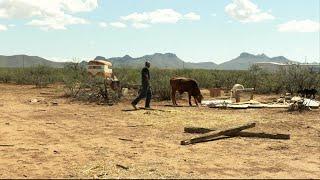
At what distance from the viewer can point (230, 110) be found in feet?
57.8

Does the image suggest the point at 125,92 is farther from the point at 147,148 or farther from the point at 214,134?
the point at 147,148

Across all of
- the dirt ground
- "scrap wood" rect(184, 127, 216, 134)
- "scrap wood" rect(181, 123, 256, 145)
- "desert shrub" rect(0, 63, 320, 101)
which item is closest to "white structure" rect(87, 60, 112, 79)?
"desert shrub" rect(0, 63, 320, 101)

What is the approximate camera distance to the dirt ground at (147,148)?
807 centimetres

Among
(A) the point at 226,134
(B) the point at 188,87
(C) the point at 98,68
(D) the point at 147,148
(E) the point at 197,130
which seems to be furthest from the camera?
(C) the point at 98,68

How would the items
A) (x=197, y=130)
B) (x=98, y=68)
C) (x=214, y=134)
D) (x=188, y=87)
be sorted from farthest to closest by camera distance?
(x=98, y=68)
(x=188, y=87)
(x=197, y=130)
(x=214, y=134)

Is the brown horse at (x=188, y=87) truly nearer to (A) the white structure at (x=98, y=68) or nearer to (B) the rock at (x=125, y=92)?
(B) the rock at (x=125, y=92)

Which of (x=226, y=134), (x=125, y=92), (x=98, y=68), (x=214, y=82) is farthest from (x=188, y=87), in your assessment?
(x=214, y=82)

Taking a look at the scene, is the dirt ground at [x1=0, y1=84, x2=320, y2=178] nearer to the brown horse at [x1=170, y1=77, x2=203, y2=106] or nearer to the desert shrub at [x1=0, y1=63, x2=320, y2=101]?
the brown horse at [x1=170, y1=77, x2=203, y2=106]

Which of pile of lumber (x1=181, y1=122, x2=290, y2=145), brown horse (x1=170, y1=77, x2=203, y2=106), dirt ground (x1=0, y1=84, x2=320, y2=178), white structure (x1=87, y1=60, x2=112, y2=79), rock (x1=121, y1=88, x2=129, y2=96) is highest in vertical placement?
white structure (x1=87, y1=60, x2=112, y2=79)

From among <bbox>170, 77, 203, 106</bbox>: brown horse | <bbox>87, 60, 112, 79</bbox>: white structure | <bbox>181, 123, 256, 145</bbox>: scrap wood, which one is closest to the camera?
<bbox>181, 123, 256, 145</bbox>: scrap wood

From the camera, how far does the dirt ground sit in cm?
807

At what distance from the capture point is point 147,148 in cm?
1002

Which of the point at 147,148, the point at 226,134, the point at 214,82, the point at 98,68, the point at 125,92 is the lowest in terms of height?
the point at 147,148

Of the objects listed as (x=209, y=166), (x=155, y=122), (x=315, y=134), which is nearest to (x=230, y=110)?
(x=155, y=122)
